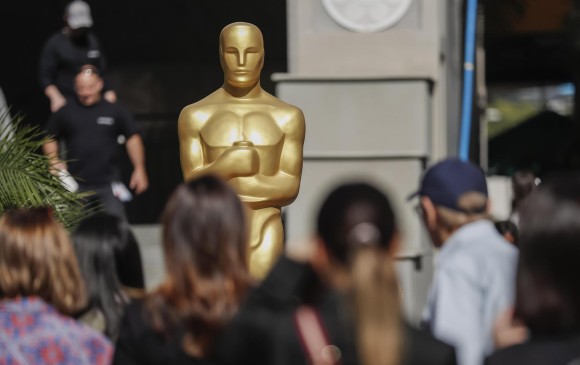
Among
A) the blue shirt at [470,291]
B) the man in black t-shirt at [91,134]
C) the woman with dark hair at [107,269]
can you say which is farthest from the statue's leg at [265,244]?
the man in black t-shirt at [91,134]

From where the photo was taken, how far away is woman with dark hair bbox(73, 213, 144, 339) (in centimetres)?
548

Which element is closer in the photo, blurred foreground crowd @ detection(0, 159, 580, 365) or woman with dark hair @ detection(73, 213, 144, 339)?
blurred foreground crowd @ detection(0, 159, 580, 365)

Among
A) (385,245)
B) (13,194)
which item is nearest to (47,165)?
(13,194)

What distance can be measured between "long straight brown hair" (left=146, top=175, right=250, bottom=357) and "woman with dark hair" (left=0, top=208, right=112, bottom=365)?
544 millimetres

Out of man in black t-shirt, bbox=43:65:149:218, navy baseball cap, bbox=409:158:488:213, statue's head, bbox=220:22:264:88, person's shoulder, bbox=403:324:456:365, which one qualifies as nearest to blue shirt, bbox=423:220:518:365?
navy baseball cap, bbox=409:158:488:213

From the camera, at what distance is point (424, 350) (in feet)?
11.8

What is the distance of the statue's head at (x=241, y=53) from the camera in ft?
25.5

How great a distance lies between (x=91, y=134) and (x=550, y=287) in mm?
Result: 7513

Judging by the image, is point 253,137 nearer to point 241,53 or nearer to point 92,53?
point 241,53

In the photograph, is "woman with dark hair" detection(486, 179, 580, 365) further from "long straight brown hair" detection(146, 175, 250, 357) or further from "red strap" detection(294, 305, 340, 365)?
"long straight brown hair" detection(146, 175, 250, 357)

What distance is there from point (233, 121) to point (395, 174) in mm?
4053

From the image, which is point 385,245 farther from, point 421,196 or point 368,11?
point 368,11

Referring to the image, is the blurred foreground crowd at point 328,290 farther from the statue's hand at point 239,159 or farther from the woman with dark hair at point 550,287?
the statue's hand at point 239,159

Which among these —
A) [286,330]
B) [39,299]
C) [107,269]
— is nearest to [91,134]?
[107,269]
